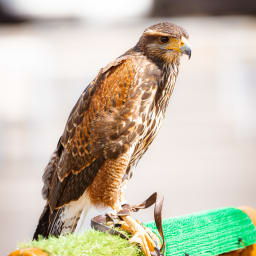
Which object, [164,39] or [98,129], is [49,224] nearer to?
[98,129]

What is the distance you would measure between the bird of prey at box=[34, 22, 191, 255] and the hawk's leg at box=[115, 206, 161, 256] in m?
0.12

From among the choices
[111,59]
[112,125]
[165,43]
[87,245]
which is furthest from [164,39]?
[111,59]

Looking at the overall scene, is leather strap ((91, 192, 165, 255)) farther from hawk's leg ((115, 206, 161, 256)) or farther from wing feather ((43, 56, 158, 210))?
wing feather ((43, 56, 158, 210))

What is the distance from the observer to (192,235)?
1.30 metres

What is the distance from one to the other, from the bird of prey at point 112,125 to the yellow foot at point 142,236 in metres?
0.12

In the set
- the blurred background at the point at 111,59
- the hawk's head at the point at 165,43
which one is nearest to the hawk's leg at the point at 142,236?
the hawk's head at the point at 165,43

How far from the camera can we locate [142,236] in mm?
1113

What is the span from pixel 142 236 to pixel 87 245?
176 millimetres

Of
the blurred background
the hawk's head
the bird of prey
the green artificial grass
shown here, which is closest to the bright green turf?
the green artificial grass

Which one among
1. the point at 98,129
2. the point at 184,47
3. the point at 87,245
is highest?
the point at 184,47

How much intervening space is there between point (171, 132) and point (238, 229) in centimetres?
510

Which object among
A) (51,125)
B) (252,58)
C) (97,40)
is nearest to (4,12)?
(97,40)

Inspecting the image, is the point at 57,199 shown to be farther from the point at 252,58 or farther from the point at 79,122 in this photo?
the point at 252,58

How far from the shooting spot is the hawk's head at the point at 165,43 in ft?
4.05
